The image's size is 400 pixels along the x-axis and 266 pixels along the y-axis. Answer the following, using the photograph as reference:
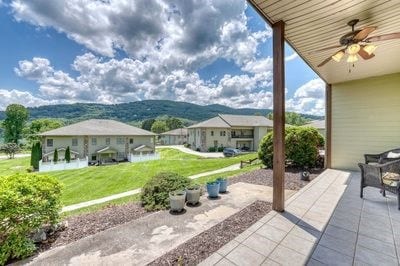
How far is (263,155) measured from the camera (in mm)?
9875

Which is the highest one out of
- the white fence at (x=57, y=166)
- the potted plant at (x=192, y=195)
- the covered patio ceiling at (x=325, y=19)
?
the covered patio ceiling at (x=325, y=19)

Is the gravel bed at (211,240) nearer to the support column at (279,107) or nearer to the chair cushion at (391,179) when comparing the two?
the support column at (279,107)

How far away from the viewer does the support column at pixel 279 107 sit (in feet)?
13.1

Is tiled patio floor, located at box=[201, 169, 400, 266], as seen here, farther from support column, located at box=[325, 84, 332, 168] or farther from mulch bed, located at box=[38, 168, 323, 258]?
support column, located at box=[325, 84, 332, 168]

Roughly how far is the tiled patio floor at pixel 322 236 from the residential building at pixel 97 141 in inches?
958

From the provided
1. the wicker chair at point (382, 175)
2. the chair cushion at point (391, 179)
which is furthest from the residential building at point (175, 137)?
the chair cushion at point (391, 179)

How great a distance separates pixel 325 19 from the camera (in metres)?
3.83

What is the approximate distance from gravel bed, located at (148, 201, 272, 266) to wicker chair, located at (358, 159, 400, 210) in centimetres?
274

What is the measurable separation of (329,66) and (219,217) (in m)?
6.06

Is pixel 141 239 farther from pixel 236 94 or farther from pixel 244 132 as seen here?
pixel 236 94

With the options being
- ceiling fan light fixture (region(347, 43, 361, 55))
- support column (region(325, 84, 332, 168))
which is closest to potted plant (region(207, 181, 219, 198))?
ceiling fan light fixture (region(347, 43, 361, 55))

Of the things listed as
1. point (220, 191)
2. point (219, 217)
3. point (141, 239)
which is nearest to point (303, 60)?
point (220, 191)

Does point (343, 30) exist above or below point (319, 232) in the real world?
above

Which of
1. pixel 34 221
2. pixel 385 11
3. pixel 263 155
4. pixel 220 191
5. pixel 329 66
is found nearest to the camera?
pixel 34 221
